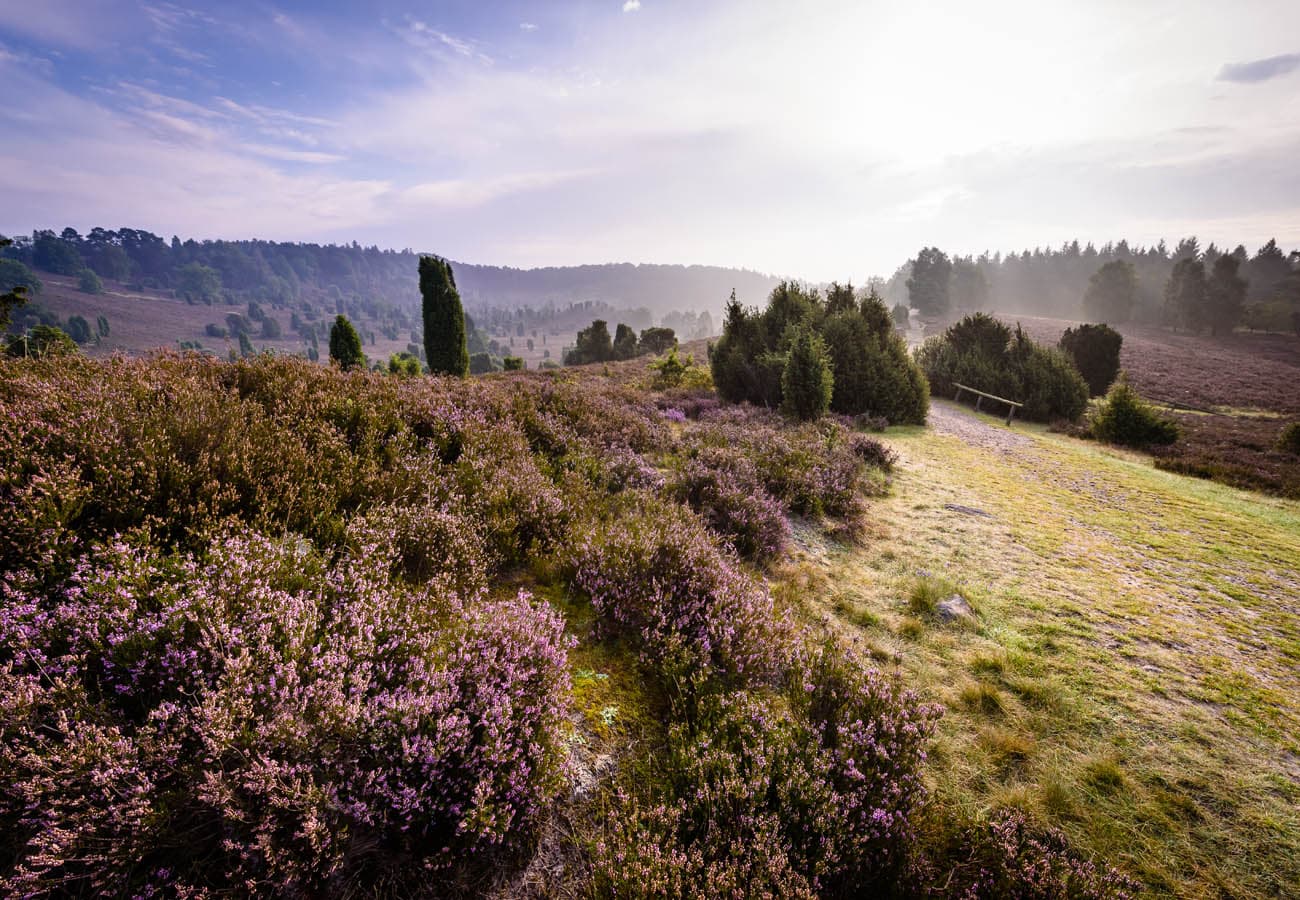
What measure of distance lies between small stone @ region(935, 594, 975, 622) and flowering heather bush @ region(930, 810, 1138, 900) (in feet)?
8.09

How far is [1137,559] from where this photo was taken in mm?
7023

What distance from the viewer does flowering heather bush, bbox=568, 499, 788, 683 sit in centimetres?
352

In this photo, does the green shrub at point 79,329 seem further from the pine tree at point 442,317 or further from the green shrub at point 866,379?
the green shrub at point 866,379

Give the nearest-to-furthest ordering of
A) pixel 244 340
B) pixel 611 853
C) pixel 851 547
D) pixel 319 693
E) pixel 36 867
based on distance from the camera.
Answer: pixel 36 867
pixel 319 693
pixel 611 853
pixel 851 547
pixel 244 340

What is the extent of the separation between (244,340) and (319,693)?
201248 mm

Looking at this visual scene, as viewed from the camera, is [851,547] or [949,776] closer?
[949,776]

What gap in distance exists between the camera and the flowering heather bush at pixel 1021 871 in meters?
2.41

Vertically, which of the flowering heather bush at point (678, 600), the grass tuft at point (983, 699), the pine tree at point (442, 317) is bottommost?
the grass tuft at point (983, 699)

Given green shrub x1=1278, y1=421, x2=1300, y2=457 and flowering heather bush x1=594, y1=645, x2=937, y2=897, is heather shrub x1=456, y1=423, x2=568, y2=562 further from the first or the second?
green shrub x1=1278, y1=421, x2=1300, y2=457

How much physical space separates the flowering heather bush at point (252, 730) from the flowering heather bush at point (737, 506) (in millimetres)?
3557

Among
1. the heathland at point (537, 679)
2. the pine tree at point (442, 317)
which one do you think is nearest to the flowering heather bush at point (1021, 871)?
the heathland at point (537, 679)

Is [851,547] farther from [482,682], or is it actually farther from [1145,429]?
[1145,429]

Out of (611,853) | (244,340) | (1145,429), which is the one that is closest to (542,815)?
(611,853)

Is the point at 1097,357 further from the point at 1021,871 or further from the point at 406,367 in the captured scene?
the point at 406,367
